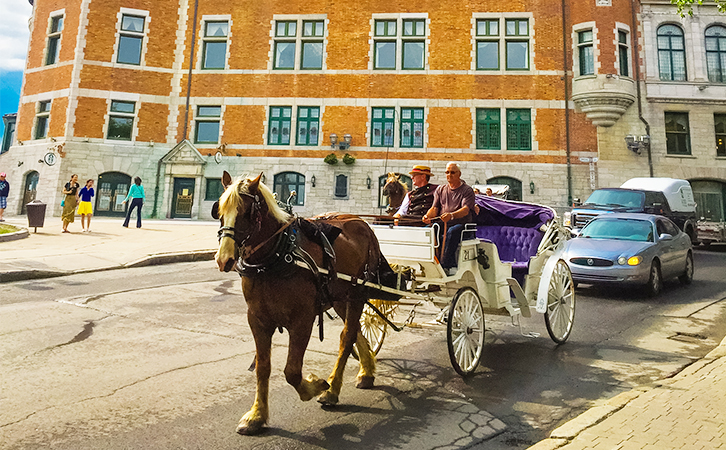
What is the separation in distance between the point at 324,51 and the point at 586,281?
62.6ft

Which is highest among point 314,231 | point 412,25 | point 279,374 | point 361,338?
point 412,25

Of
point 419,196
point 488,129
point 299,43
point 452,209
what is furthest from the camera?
point 299,43

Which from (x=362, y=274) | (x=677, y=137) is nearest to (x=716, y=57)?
(x=677, y=137)

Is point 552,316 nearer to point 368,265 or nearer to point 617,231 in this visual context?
point 368,265

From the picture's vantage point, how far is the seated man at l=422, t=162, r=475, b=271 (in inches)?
189

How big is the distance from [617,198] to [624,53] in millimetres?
11952

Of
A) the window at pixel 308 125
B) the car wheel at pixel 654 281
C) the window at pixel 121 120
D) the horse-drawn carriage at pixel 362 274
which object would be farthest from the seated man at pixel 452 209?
the window at pixel 121 120

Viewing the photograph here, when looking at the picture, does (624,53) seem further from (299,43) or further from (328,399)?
(328,399)

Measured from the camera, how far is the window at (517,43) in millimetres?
22141

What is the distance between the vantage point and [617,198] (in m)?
14.3

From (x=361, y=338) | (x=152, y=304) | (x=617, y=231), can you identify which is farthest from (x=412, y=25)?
(x=361, y=338)

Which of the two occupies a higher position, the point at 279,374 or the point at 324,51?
the point at 324,51

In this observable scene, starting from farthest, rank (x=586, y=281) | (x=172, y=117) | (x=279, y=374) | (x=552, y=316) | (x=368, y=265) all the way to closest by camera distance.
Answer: (x=172, y=117)
(x=586, y=281)
(x=552, y=316)
(x=279, y=374)
(x=368, y=265)

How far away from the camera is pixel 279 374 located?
439 centimetres
